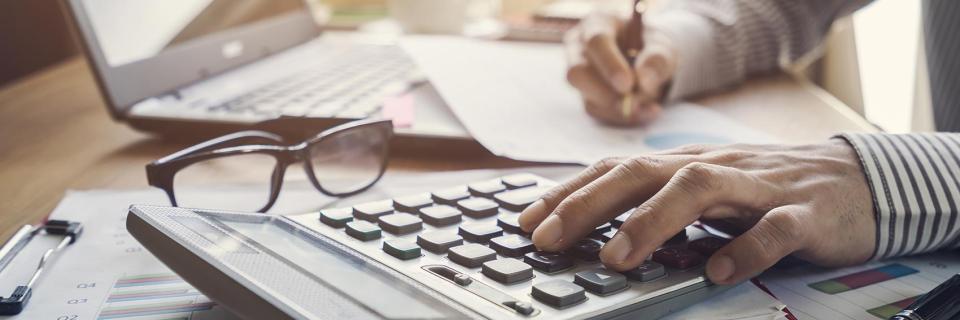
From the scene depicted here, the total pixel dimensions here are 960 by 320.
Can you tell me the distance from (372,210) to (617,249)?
0.15 meters

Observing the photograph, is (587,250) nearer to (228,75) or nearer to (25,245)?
(25,245)

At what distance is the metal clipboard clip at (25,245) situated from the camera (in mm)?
396

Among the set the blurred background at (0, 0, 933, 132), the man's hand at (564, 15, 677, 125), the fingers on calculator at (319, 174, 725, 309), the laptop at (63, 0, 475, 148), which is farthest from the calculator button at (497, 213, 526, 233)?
the blurred background at (0, 0, 933, 132)

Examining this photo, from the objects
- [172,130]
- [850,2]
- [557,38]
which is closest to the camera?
[172,130]

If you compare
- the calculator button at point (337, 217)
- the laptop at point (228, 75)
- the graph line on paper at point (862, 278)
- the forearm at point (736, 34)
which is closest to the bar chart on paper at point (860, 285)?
the graph line on paper at point (862, 278)

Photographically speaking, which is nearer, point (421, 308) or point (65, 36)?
point (421, 308)

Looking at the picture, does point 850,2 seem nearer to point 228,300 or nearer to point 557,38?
point 557,38

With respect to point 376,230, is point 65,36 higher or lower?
higher

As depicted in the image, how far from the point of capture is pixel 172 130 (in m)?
0.76

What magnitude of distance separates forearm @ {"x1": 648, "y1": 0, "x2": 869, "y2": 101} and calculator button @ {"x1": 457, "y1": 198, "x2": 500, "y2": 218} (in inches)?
19.0

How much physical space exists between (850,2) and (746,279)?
Answer: 831 millimetres

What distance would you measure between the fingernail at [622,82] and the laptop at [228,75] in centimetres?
17

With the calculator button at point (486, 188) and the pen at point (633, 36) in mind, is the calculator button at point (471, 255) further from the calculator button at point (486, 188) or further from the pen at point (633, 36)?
the pen at point (633, 36)

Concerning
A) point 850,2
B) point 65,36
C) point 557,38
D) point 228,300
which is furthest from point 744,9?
point 65,36
